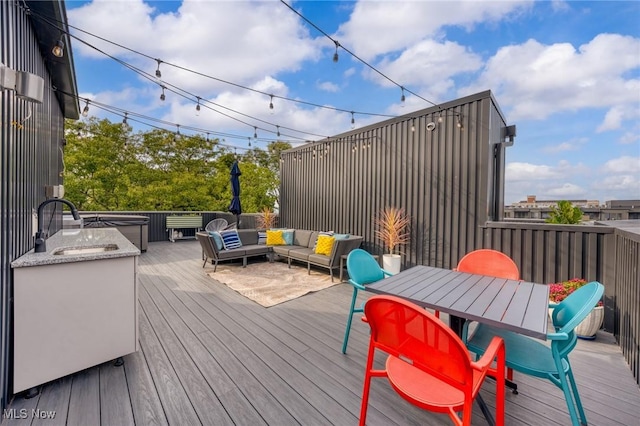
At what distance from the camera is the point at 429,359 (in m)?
1.13

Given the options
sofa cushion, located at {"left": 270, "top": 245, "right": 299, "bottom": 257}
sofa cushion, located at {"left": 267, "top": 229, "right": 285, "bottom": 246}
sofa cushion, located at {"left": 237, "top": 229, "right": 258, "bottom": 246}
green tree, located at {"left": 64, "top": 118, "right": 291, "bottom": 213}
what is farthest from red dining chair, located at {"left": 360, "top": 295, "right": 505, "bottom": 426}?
green tree, located at {"left": 64, "top": 118, "right": 291, "bottom": 213}

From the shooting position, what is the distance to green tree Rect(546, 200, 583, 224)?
12.0ft

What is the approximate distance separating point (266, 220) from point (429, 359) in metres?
7.37

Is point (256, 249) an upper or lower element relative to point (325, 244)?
lower

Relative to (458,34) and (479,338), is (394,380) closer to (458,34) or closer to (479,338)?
(479,338)

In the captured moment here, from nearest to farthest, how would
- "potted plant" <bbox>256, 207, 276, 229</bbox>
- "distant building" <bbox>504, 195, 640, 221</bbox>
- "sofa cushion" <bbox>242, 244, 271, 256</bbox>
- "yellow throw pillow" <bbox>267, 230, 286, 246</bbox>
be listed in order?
"sofa cushion" <bbox>242, 244, 271, 256</bbox> → "distant building" <bbox>504, 195, 640, 221</bbox> → "yellow throw pillow" <bbox>267, 230, 286, 246</bbox> → "potted plant" <bbox>256, 207, 276, 229</bbox>

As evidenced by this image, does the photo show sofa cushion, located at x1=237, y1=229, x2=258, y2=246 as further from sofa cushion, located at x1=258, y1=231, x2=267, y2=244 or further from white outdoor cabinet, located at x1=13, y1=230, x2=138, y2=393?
white outdoor cabinet, located at x1=13, y1=230, x2=138, y2=393

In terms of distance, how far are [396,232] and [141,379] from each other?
4.26 meters

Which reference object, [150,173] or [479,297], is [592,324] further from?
[150,173]

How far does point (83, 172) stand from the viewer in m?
10.8

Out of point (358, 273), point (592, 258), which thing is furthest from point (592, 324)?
point (358, 273)

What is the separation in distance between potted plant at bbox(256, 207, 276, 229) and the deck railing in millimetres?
5932

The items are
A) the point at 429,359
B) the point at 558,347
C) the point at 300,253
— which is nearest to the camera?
the point at 429,359

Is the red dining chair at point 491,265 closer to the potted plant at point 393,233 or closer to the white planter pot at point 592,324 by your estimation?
the white planter pot at point 592,324
